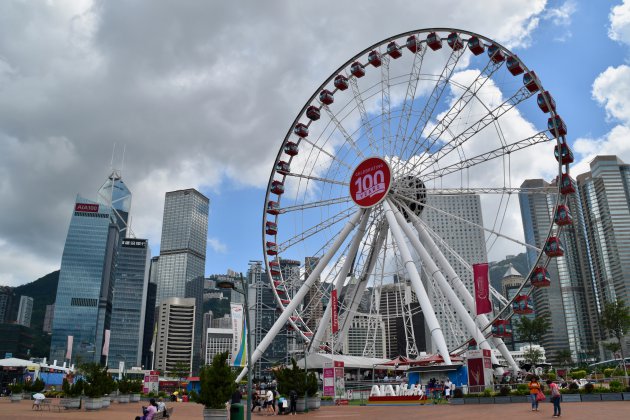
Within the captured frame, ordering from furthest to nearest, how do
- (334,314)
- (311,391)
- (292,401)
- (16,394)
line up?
(16,394) → (334,314) → (311,391) → (292,401)

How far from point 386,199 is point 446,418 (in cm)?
2578

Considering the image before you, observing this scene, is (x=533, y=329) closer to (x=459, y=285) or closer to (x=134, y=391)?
(x=459, y=285)

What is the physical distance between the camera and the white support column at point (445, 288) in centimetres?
4059

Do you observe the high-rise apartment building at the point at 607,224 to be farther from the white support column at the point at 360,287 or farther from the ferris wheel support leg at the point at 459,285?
the ferris wheel support leg at the point at 459,285

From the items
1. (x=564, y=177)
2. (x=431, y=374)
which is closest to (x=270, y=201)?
(x=431, y=374)

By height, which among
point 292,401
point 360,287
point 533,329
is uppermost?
point 533,329

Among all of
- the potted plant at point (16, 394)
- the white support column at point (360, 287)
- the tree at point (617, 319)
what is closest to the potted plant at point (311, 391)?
the white support column at point (360, 287)

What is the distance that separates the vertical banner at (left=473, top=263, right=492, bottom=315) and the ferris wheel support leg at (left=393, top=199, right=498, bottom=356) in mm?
2959

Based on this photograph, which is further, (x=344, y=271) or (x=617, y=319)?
(x=617, y=319)

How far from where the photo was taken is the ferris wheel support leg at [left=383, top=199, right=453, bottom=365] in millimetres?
40125

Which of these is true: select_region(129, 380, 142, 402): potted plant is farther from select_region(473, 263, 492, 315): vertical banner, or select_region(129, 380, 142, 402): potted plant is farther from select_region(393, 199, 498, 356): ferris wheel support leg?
select_region(473, 263, 492, 315): vertical banner

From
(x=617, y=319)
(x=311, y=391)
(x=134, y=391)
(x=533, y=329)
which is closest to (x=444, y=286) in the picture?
(x=311, y=391)

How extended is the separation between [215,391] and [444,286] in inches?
908

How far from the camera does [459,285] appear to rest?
42656 millimetres
